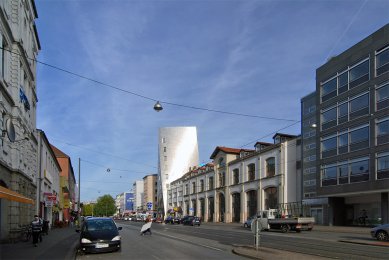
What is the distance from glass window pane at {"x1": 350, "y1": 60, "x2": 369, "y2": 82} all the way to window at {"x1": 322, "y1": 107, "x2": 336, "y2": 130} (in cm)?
456

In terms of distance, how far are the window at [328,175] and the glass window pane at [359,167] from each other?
3221 mm

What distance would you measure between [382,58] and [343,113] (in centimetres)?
788

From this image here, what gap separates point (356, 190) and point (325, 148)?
24.7 ft

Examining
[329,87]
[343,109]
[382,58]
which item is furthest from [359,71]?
[329,87]

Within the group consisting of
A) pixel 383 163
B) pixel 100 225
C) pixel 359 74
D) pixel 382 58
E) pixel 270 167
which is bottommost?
pixel 100 225

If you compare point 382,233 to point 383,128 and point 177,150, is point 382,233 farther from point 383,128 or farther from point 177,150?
point 177,150

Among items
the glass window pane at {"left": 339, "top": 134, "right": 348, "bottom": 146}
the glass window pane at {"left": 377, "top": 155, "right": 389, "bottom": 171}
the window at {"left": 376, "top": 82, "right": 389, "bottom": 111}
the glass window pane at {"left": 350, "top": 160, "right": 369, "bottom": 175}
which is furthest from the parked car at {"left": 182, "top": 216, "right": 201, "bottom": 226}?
the window at {"left": 376, "top": 82, "right": 389, "bottom": 111}

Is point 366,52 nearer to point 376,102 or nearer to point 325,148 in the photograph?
point 376,102

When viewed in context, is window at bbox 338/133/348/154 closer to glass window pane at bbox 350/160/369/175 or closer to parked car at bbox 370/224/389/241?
glass window pane at bbox 350/160/369/175

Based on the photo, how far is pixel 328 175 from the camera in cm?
5062

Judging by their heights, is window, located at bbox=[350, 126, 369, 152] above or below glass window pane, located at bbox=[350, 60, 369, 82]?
below

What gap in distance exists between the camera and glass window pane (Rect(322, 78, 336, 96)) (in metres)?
50.7

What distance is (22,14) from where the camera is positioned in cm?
2809

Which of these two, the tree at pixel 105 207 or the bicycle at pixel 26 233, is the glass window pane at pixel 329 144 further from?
the tree at pixel 105 207
